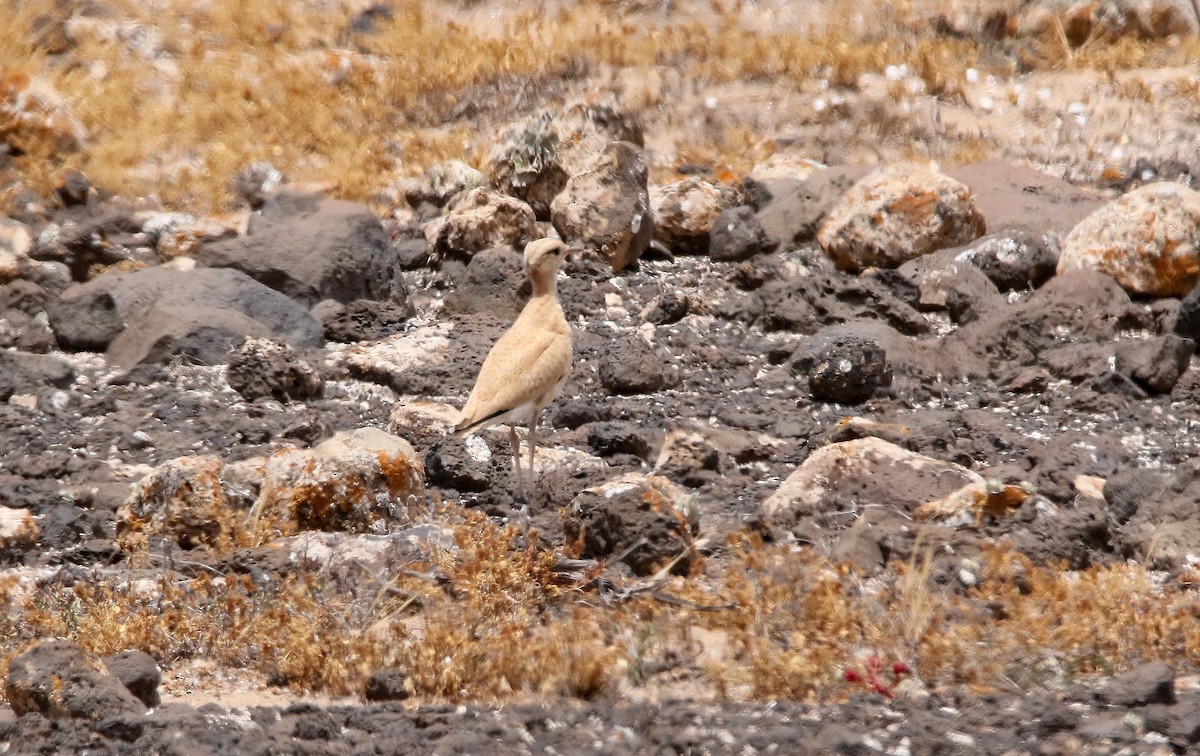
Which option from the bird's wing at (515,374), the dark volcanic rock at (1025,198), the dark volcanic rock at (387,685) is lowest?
the dark volcanic rock at (387,685)

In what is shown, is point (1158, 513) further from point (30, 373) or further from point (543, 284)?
point (30, 373)

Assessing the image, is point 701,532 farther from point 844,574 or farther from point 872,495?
point 844,574

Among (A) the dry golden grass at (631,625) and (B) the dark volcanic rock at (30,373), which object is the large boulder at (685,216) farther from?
(A) the dry golden grass at (631,625)

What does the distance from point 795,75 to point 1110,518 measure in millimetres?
8785

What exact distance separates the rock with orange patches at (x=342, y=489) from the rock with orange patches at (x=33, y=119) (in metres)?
7.52

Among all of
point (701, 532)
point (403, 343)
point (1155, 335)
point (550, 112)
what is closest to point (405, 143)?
point (550, 112)

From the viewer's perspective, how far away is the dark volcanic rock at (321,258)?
9.54 meters

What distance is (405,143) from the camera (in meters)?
12.7

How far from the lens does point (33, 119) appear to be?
12.2m

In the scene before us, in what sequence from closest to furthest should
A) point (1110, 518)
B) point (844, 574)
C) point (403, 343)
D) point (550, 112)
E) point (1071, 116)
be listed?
point (844, 574) → point (1110, 518) → point (403, 343) → point (550, 112) → point (1071, 116)

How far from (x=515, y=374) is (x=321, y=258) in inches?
156

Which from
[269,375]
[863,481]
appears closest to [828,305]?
[863,481]

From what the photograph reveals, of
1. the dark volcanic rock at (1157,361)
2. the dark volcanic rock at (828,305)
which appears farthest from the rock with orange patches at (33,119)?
the dark volcanic rock at (1157,361)

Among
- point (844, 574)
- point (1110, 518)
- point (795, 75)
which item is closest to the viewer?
point (844, 574)
